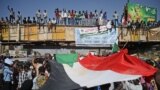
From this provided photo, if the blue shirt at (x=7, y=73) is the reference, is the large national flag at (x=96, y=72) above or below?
above

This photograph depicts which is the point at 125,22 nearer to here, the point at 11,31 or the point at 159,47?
the point at 159,47

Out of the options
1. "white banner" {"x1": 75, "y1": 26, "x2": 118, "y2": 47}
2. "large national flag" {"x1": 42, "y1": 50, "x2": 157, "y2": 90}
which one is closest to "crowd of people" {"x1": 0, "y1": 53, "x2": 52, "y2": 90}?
"large national flag" {"x1": 42, "y1": 50, "x2": 157, "y2": 90}

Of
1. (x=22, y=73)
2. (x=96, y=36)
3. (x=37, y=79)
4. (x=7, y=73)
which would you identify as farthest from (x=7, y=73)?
(x=96, y=36)

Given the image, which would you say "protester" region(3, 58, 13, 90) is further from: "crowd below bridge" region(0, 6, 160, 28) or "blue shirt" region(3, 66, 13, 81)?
"crowd below bridge" region(0, 6, 160, 28)

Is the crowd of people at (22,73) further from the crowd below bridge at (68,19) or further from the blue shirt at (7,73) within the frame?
the crowd below bridge at (68,19)

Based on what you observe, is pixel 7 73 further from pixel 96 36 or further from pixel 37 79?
pixel 96 36

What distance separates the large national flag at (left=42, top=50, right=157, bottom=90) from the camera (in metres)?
8.16

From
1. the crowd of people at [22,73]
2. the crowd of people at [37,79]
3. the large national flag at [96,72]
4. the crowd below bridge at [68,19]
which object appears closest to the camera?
the large national flag at [96,72]

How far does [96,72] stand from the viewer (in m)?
8.99

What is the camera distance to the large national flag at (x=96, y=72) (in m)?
8.16

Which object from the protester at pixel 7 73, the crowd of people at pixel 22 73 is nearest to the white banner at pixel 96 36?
the crowd of people at pixel 22 73

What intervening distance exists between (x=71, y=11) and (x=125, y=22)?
22.4ft

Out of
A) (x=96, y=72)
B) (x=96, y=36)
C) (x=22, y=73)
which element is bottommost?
(x=22, y=73)

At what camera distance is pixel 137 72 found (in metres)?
8.84
